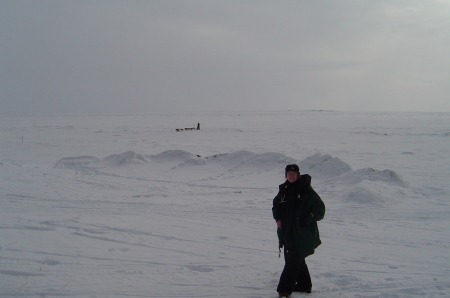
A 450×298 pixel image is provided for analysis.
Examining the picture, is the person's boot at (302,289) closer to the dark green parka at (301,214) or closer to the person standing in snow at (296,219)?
the person standing in snow at (296,219)

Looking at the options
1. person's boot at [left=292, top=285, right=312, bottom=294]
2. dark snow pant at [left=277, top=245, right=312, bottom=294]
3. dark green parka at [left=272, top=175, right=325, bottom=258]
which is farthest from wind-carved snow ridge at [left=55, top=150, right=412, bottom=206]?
dark green parka at [left=272, top=175, right=325, bottom=258]

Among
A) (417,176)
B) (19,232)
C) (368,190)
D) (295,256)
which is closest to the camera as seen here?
(295,256)

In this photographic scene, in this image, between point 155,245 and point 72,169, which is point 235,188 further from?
point 72,169

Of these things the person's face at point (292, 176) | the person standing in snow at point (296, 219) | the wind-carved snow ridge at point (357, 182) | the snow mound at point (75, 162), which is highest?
the person's face at point (292, 176)

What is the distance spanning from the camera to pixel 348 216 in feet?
26.9

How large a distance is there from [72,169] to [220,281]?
39.6 feet

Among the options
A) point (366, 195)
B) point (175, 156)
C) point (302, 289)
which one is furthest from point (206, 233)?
point (175, 156)

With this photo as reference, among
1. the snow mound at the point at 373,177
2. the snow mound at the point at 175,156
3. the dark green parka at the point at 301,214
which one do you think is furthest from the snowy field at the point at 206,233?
the snow mound at the point at 175,156

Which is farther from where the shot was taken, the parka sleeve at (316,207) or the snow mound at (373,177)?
the snow mound at (373,177)

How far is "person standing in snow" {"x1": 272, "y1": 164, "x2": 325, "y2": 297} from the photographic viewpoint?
13.1 feet

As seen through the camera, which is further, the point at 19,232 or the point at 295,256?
the point at 19,232

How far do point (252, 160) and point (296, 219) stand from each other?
1116cm

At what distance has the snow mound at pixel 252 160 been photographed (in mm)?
14654

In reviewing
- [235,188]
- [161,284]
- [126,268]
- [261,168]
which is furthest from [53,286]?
[261,168]
